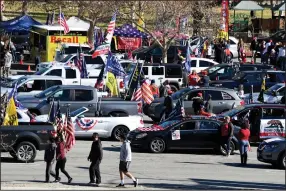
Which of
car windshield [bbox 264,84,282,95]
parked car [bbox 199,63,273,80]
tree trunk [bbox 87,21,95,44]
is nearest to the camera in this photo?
car windshield [bbox 264,84,282,95]

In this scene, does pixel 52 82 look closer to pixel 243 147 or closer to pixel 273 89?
pixel 273 89

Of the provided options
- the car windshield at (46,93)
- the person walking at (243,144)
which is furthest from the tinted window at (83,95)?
the person walking at (243,144)

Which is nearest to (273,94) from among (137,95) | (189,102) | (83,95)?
(189,102)

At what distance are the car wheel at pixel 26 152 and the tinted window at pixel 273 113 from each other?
853cm

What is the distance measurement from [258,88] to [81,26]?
16601 mm

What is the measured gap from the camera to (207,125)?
2556cm

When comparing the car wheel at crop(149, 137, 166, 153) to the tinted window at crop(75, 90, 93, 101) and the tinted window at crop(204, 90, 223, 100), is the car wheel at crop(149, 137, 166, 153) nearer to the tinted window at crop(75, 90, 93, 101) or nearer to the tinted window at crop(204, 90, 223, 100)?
the tinted window at crop(75, 90, 93, 101)


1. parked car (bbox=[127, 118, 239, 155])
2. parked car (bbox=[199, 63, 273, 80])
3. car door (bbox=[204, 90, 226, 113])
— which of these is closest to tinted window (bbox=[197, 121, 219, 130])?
parked car (bbox=[127, 118, 239, 155])

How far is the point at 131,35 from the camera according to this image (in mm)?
46312

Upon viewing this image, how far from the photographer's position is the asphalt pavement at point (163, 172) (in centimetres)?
1925

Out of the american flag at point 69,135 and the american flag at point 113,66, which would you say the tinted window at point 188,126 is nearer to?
the american flag at point 69,135

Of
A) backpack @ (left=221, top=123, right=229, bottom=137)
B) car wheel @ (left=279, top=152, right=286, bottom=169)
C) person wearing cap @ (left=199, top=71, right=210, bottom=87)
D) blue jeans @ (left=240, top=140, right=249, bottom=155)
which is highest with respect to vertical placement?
person wearing cap @ (left=199, top=71, right=210, bottom=87)

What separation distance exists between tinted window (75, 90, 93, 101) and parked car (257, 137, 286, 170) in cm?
799

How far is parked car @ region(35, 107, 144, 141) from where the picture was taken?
88.3 ft
